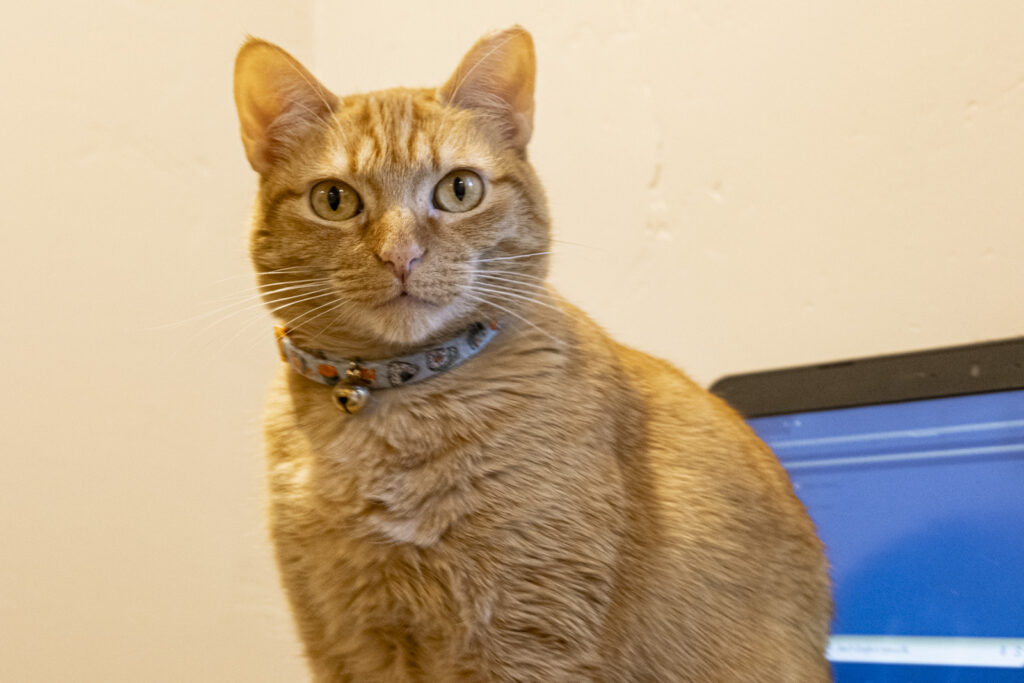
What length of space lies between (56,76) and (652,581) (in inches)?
40.9

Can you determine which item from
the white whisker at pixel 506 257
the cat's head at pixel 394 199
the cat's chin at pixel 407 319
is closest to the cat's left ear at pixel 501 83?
the cat's head at pixel 394 199

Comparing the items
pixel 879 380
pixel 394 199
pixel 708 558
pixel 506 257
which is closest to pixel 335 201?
pixel 394 199

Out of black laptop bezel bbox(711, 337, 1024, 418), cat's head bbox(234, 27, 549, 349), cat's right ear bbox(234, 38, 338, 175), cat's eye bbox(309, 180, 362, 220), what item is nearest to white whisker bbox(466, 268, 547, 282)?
cat's head bbox(234, 27, 549, 349)

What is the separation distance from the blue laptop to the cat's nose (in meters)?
0.55

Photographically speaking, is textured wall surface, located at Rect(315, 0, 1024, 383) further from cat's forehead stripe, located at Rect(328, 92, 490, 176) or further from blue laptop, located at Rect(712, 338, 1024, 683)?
cat's forehead stripe, located at Rect(328, 92, 490, 176)

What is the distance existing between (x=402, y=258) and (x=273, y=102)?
0.24 meters

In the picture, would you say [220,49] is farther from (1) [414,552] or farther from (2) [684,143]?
(1) [414,552]

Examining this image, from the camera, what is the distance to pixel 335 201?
0.82 m

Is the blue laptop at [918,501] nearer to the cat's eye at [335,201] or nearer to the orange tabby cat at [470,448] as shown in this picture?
the orange tabby cat at [470,448]

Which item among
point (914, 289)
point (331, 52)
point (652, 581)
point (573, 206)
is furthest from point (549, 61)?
point (652, 581)

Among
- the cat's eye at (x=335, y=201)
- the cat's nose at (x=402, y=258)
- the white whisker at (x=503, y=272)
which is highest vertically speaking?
the cat's eye at (x=335, y=201)

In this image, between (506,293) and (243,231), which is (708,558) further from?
(243,231)

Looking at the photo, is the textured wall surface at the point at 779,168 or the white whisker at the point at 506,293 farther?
the textured wall surface at the point at 779,168

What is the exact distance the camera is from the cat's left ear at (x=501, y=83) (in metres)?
0.86
